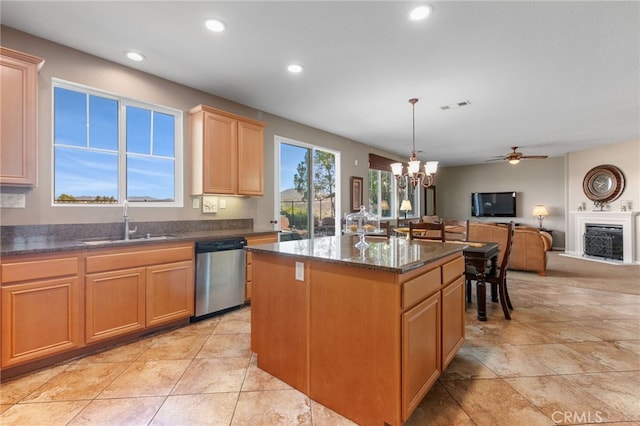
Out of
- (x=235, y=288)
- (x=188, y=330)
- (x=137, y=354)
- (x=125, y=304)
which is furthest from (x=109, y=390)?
(x=235, y=288)

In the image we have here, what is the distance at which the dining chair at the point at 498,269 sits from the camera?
3.22 metres

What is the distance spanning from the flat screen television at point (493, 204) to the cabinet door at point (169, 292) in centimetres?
927

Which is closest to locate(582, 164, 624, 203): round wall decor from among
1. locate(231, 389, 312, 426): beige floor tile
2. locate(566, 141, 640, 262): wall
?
locate(566, 141, 640, 262): wall

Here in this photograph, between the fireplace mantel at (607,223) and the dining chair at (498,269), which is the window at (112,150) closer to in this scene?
the dining chair at (498,269)

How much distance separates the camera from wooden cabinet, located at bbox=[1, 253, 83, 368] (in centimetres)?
201

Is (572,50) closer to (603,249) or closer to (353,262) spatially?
(353,262)

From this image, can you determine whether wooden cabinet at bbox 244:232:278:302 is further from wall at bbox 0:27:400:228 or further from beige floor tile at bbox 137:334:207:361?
beige floor tile at bbox 137:334:207:361

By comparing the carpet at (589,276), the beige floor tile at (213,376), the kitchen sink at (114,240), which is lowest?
the beige floor tile at (213,376)

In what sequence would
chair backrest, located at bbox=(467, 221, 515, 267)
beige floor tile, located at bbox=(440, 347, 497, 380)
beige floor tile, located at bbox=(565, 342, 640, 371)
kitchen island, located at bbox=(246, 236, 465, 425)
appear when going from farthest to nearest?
1. chair backrest, located at bbox=(467, 221, 515, 267)
2. beige floor tile, located at bbox=(565, 342, 640, 371)
3. beige floor tile, located at bbox=(440, 347, 497, 380)
4. kitchen island, located at bbox=(246, 236, 465, 425)

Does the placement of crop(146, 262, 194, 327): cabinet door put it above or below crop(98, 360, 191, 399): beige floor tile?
above

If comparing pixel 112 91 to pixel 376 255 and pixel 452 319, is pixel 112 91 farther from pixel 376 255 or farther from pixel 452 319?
pixel 452 319

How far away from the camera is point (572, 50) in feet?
8.78

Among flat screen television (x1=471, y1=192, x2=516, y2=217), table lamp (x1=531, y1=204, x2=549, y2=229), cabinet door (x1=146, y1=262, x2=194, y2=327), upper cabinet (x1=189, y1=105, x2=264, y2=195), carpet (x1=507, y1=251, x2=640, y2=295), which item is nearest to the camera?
cabinet door (x1=146, y1=262, x2=194, y2=327)

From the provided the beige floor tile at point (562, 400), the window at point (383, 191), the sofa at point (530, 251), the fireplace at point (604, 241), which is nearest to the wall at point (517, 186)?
the fireplace at point (604, 241)
